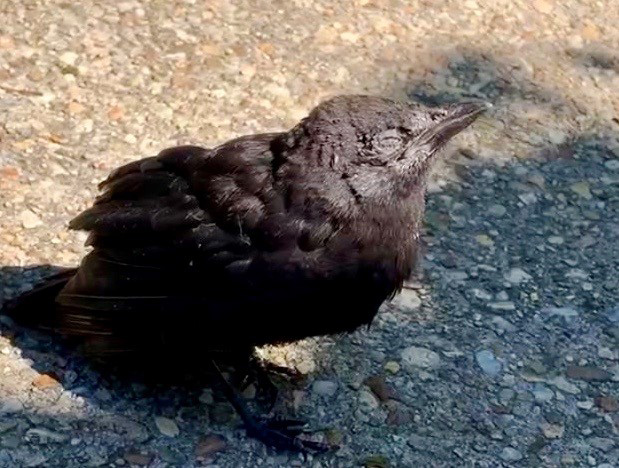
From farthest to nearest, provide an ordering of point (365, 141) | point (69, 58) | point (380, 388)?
point (69, 58), point (380, 388), point (365, 141)

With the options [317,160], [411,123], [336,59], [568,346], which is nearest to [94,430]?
[317,160]

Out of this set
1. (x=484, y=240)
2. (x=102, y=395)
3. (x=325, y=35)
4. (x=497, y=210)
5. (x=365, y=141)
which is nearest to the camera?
(x=365, y=141)

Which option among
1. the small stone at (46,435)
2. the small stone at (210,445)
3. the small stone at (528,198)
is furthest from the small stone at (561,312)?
the small stone at (46,435)

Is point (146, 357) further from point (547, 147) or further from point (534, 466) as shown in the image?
point (547, 147)

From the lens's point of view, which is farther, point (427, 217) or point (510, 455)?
point (427, 217)

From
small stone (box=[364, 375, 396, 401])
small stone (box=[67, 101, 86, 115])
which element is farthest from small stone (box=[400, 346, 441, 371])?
small stone (box=[67, 101, 86, 115])

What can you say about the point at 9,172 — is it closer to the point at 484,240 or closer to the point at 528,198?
the point at 484,240

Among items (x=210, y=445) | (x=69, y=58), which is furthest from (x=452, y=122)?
(x=69, y=58)
